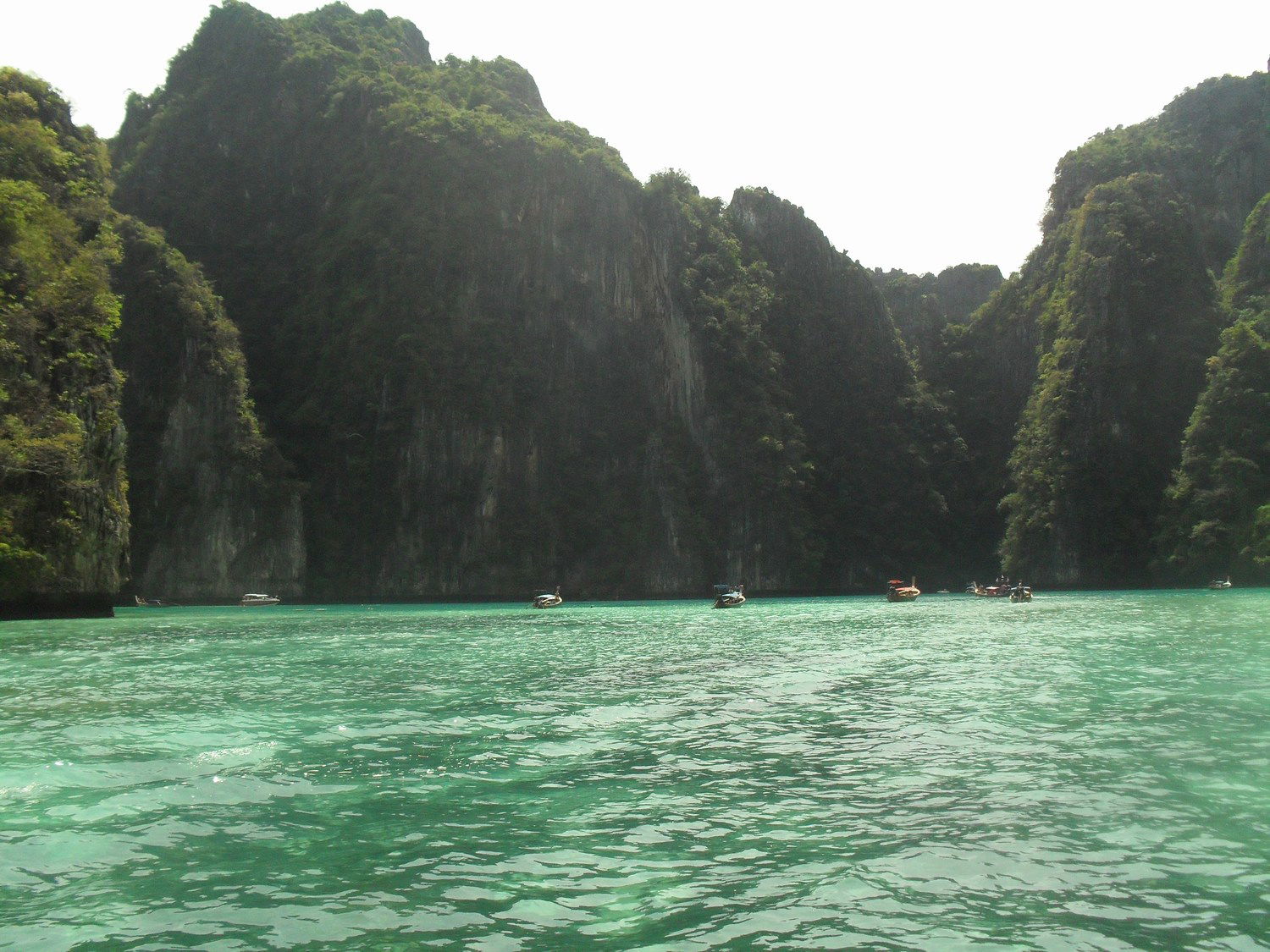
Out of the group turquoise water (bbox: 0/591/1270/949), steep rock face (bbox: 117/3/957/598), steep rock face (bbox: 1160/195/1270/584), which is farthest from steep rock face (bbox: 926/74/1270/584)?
turquoise water (bbox: 0/591/1270/949)

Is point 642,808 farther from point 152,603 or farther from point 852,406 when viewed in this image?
point 852,406

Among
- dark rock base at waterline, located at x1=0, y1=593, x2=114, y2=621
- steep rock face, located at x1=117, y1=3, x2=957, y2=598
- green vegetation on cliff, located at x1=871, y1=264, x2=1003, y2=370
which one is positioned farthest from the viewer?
green vegetation on cliff, located at x1=871, y1=264, x2=1003, y2=370

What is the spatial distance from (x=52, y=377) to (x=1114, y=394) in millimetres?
94054

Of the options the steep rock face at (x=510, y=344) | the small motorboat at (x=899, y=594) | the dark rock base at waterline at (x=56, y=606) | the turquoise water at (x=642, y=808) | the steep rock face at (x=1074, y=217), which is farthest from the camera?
the steep rock face at (x=1074, y=217)

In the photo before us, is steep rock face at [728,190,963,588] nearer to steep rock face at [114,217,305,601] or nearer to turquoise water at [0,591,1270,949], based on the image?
steep rock face at [114,217,305,601]

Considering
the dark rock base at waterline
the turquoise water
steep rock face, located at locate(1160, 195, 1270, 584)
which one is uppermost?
steep rock face, located at locate(1160, 195, 1270, 584)

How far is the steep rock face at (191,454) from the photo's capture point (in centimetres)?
8269

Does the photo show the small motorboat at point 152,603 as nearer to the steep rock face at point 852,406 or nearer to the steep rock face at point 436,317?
the steep rock face at point 436,317

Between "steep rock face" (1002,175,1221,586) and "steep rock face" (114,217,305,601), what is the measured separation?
2664 inches

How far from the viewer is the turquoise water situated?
293 inches

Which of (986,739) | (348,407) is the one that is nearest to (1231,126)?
(348,407)

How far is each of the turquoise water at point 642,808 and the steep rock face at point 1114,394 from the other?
7652 centimetres

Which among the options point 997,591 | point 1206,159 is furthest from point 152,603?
point 1206,159

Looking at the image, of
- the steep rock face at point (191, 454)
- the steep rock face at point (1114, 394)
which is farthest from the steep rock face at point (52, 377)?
the steep rock face at point (1114, 394)
